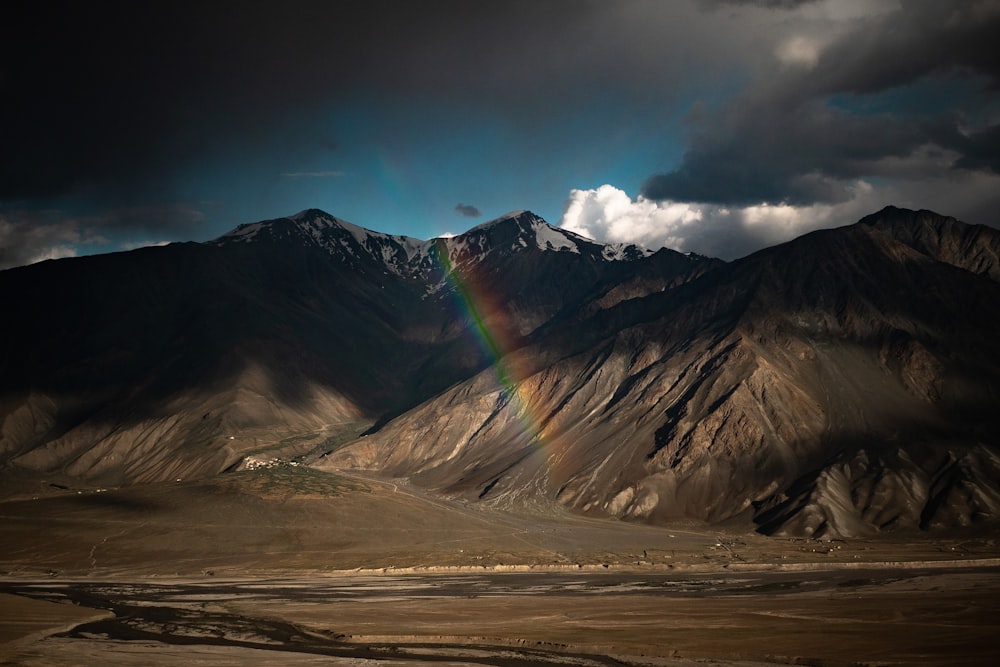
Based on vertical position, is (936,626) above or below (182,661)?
below

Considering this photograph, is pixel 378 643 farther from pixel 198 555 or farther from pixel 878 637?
pixel 198 555

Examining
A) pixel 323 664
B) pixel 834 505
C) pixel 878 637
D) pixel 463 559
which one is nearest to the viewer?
pixel 323 664

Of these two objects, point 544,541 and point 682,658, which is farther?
point 544,541

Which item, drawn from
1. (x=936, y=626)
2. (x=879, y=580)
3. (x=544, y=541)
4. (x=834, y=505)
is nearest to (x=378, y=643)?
(x=936, y=626)

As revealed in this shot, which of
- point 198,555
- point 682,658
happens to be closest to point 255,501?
point 198,555

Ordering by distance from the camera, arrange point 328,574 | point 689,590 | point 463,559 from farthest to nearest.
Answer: point 463,559 → point 328,574 → point 689,590

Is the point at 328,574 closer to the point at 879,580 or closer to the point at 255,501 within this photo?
the point at 255,501
